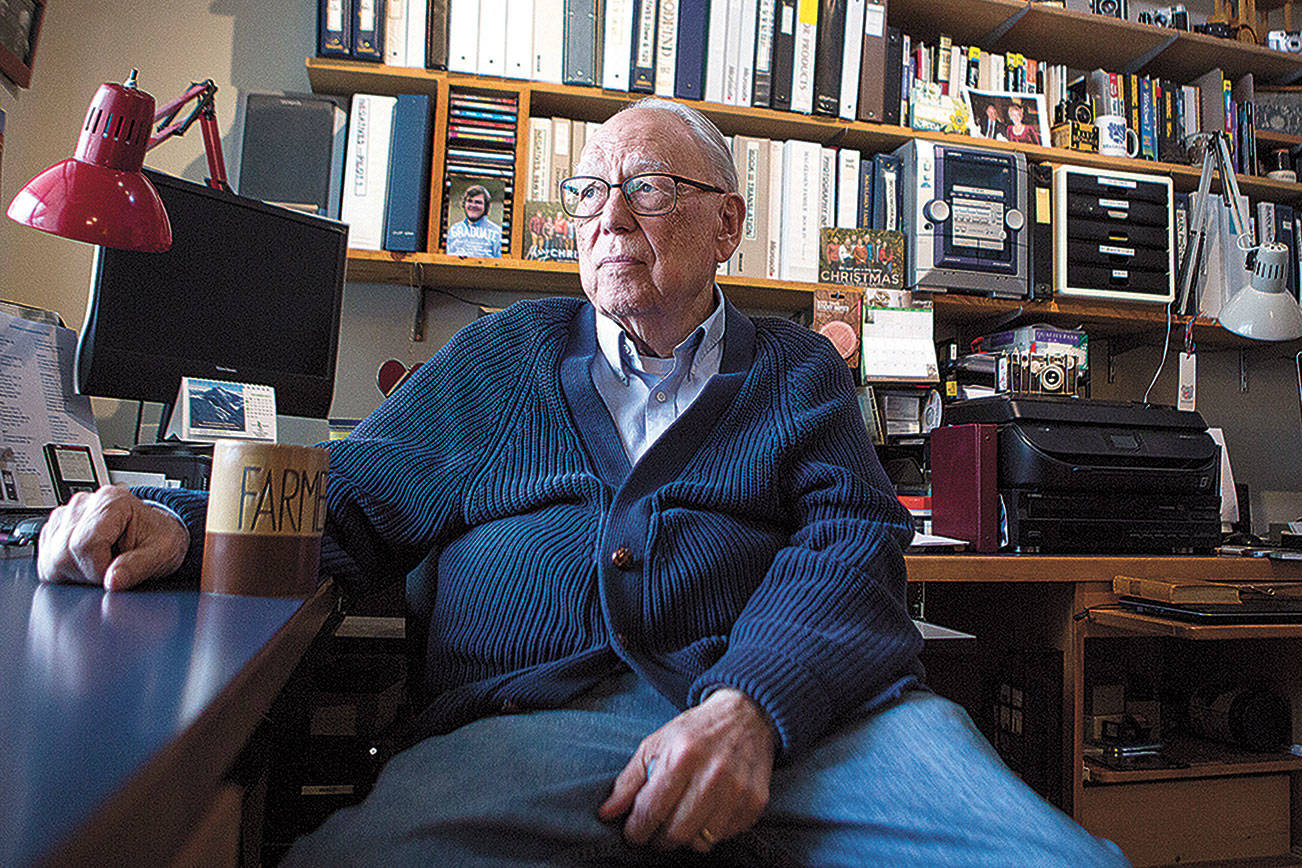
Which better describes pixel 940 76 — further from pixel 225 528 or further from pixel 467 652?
pixel 225 528

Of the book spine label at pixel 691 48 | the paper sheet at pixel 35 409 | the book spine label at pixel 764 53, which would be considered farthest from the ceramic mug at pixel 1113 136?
the paper sheet at pixel 35 409

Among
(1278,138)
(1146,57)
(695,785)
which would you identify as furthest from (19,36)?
(1278,138)

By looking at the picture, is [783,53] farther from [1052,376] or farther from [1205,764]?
[1205,764]

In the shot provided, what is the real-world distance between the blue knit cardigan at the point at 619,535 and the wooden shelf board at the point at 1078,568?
612 mm

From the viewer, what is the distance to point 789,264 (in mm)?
2076

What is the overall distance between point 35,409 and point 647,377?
83 cm

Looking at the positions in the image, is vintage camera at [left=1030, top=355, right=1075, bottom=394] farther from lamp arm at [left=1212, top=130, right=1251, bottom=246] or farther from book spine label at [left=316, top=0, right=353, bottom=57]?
book spine label at [left=316, top=0, right=353, bottom=57]

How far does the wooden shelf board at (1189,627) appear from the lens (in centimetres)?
150

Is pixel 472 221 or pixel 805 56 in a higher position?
pixel 805 56

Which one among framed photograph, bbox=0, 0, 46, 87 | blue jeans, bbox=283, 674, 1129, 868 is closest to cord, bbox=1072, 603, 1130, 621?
blue jeans, bbox=283, 674, 1129, 868

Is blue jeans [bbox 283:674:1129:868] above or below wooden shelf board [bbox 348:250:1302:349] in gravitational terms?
below

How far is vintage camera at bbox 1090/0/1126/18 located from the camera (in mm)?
2418

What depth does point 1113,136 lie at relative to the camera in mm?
2357

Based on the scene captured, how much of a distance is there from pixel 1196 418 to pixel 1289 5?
2.04 m
